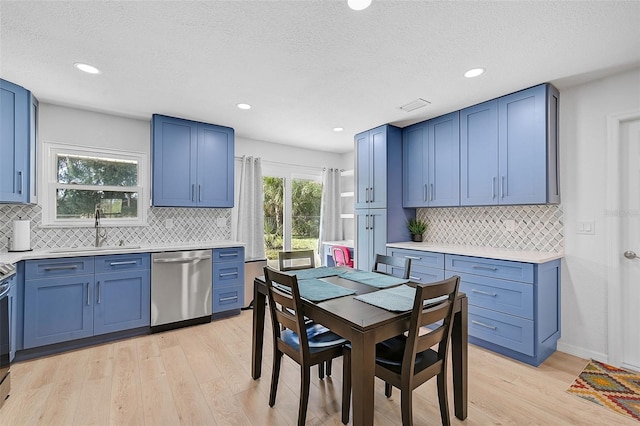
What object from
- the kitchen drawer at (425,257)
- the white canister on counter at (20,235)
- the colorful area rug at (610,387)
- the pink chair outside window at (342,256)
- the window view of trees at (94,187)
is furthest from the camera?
the pink chair outside window at (342,256)

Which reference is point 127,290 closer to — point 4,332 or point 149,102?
point 4,332

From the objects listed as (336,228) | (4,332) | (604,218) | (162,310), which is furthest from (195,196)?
(604,218)

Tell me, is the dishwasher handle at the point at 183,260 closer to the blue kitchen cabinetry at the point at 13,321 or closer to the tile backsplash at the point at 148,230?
the tile backsplash at the point at 148,230

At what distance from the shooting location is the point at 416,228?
4023mm

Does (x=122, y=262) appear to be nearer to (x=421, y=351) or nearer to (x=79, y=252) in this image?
(x=79, y=252)

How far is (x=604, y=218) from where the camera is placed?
102 inches

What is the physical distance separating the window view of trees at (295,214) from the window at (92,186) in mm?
1796

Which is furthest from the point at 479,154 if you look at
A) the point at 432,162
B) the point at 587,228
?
the point at 587,228

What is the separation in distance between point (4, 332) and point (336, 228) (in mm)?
4310

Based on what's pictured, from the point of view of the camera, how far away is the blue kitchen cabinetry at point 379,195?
387cm

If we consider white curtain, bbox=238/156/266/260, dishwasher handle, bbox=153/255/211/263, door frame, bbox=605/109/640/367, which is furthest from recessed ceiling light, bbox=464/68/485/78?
dishwasher handle, bbox=153/255/211/263

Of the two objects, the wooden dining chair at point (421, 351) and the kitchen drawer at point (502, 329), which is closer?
the wooden dining chair at point (421, 351)

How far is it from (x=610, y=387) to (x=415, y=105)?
287 cm

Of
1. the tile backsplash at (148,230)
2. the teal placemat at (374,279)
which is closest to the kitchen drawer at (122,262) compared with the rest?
the tile backsplash at (148,230)
